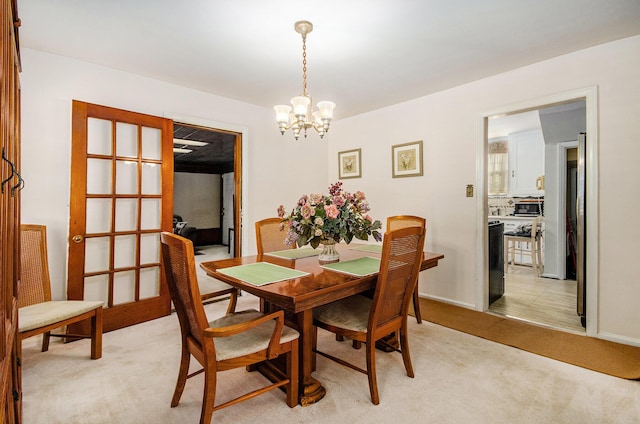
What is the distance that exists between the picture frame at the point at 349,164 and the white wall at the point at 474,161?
8 cm

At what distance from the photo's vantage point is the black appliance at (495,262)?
11.5 ft

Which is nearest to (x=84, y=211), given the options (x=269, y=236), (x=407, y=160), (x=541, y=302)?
(x=269, y=236)

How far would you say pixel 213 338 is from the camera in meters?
1.58

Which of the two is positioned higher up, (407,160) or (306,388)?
(407,160)

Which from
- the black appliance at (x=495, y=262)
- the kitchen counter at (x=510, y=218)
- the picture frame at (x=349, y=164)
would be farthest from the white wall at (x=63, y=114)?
the kitchen counter at (x=510, y=218)

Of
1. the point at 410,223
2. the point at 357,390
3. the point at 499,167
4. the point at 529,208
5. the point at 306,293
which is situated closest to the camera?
the point at 306,293

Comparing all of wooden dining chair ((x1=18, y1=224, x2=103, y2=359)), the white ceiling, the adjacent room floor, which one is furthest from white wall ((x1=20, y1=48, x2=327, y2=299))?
the adjacent room floor

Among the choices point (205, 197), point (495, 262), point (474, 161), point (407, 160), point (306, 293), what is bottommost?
point (495, 262)

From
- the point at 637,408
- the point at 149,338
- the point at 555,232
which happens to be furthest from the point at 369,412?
the point at 555,232

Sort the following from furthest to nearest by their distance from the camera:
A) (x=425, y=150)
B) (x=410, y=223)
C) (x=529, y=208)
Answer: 1. (x=529, y=208)
2. (x=425, y=150)
3. (x=410, y=223)

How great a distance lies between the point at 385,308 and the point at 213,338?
3.14 ft

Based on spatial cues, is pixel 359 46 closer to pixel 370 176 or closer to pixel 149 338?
pixel 370 176

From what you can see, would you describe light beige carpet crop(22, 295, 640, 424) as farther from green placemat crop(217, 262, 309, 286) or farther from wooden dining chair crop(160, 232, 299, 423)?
green placemat crop(217, 262, 309, 286)

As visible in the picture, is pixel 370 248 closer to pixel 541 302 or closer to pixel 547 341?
pixel 547 341
